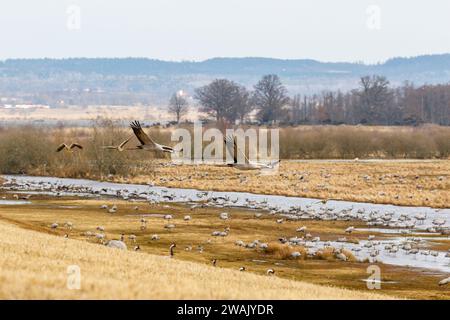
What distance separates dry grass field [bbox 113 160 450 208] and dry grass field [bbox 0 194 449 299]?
12.6m

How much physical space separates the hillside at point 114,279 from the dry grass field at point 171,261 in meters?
0.02

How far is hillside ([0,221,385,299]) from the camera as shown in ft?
48.6

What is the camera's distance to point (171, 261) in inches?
995

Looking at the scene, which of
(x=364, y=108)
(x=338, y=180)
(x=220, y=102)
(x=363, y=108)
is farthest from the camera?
(x=220, y=102)

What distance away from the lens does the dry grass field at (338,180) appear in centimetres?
6109

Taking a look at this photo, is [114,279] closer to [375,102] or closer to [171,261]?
[171,261]

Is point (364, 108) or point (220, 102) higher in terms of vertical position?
point (220, 102)

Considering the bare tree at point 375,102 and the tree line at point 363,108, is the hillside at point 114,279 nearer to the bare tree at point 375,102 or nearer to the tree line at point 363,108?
the tree line at point 363,108

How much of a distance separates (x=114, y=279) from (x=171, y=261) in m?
8.04

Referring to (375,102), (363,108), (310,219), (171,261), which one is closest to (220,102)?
(363,108)
